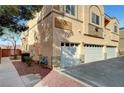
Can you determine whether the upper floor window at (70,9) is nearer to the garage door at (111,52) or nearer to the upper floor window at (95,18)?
the upper floor window at (95,18)

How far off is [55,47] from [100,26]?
12.0 ft

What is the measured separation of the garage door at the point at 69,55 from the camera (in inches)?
393

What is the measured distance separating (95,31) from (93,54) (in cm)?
148

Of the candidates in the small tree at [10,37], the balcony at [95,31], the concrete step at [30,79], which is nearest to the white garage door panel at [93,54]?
the balcony at [95,31]

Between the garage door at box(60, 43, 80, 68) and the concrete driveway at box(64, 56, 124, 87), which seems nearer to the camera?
the concrete driveway at box(64, 56, 124, 87)

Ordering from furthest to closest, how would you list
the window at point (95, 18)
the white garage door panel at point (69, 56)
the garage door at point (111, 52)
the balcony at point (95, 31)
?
the garage door at point (111, 52) → the balcony at point (95, 31) → the window at point (95, 18) → the white garage door panel at point (69, 56)

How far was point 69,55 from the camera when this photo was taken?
33.9ft

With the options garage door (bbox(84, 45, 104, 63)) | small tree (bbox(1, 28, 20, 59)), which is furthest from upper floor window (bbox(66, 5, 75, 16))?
small tree (bbox(1, 28, 20, 59))

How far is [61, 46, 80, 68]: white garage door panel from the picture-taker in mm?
9984

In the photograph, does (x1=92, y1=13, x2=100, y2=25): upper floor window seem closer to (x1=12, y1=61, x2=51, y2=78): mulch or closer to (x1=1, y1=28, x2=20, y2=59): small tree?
(x1=12, y1=61, x2=51, y2=78): mulch

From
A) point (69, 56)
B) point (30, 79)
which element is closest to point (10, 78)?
point (30, 79)

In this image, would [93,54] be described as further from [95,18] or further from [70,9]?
[70,9]
